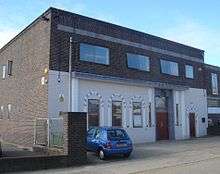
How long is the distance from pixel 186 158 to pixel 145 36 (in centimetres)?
1412

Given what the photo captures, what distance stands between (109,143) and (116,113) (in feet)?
27.9

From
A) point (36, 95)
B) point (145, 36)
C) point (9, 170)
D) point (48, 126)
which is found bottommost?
point (9, 170)

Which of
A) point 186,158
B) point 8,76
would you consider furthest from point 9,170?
point 8,76

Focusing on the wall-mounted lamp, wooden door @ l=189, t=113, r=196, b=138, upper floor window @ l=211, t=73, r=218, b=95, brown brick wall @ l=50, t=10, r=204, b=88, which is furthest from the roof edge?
upper floor window @ l=211, t=73, r=218, b=95

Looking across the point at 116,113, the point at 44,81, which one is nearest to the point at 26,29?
the point at 44,81

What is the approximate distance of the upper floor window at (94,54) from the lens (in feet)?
83.4

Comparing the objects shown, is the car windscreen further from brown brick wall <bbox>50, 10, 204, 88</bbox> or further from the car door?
brown brick wall <bbox>50, 10, 204, 88</bbox>

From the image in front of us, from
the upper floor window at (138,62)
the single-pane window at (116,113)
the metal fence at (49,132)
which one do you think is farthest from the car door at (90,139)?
the upper floor window at (138,62)

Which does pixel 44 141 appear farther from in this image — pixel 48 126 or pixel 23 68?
pixel 23 68

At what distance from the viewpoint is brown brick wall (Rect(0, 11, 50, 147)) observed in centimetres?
2416

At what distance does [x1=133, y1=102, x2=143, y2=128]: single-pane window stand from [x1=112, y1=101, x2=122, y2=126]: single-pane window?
151 cm

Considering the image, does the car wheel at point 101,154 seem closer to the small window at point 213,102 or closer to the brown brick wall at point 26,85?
the brown brick wall at point 26,85

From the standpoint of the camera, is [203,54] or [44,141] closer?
[44,141]

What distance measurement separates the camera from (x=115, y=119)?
26.9 m
